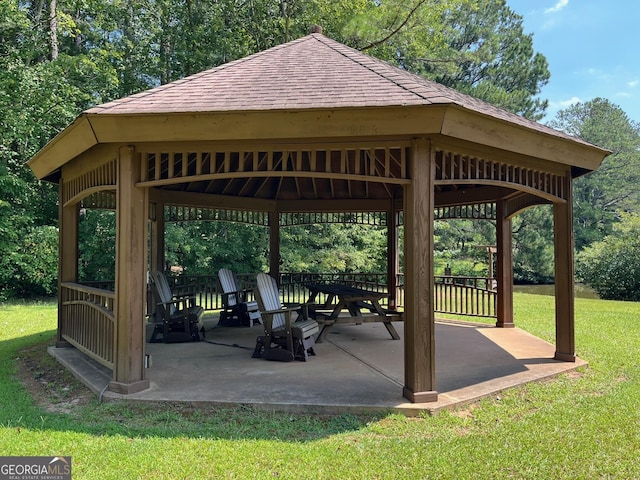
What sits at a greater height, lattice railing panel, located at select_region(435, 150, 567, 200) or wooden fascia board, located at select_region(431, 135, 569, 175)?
wooden fascia board, located at select_region(431, 135, 569, 175)

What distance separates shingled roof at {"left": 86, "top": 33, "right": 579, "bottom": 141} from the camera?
159 inches

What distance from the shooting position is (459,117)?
4.04 metres

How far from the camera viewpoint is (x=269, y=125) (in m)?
4.11

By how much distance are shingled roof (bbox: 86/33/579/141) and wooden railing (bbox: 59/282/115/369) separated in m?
2.09

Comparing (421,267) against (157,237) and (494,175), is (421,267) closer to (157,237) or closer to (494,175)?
(494,175)

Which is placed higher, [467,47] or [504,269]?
[467,47]

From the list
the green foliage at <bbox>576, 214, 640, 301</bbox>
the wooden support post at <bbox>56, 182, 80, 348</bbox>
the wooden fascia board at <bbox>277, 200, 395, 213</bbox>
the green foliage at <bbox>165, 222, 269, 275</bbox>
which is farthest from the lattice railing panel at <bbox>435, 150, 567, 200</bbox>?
the green foliage at <bbox>576, 214, 640, 301</bbox>

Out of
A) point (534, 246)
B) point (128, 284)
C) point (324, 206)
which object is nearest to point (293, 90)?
point (128, 284)

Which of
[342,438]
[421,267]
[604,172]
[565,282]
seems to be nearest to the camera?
[342,438]

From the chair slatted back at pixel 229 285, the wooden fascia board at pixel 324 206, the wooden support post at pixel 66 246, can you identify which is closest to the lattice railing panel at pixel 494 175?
the wooden fascia board at pixel 324 206

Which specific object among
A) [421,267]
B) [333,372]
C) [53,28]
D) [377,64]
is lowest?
[333,372]

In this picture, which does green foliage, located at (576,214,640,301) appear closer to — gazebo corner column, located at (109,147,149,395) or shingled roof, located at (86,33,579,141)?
shingled roof, located at (86,33,579,141)

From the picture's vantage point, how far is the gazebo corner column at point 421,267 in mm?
4102

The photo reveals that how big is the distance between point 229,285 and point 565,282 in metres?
5.45
